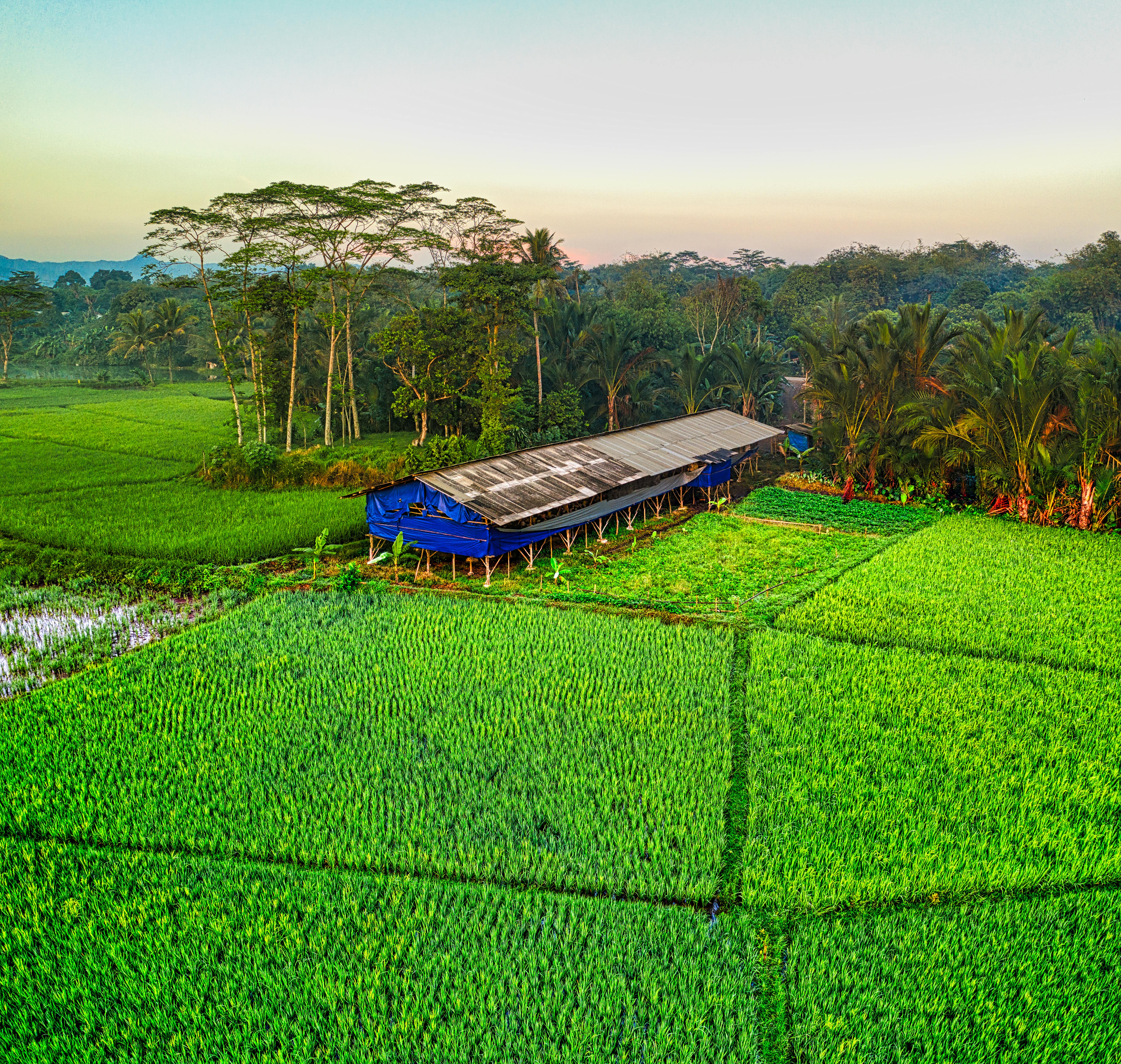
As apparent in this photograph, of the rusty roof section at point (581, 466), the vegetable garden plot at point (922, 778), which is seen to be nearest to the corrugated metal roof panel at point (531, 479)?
the rusty roof section at point (581, 466)

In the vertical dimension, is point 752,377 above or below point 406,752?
above

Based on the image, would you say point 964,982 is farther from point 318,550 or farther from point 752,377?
point 752,377

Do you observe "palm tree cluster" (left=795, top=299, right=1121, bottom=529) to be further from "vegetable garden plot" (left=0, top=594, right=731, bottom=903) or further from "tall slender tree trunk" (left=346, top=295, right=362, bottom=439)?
"tall slender tree trunk" (left=346, top=295, right=362, bottom=439)

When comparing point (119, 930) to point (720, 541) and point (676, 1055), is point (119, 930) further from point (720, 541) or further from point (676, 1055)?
point (720, 541)

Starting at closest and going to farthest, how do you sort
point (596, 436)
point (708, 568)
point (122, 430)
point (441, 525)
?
1. point (441, 525)
2. point (708, 568)
3. point (596, 436)
4. point (122, 430)

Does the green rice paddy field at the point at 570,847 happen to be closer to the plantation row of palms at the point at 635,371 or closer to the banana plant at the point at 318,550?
the banana plant at the point at 318,550

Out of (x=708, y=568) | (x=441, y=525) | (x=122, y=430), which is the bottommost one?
(x=708, y=568)

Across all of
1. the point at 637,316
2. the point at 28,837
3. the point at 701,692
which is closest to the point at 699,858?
the point at 701,692

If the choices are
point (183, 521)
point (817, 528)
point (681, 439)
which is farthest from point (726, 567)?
point (183, 521)
